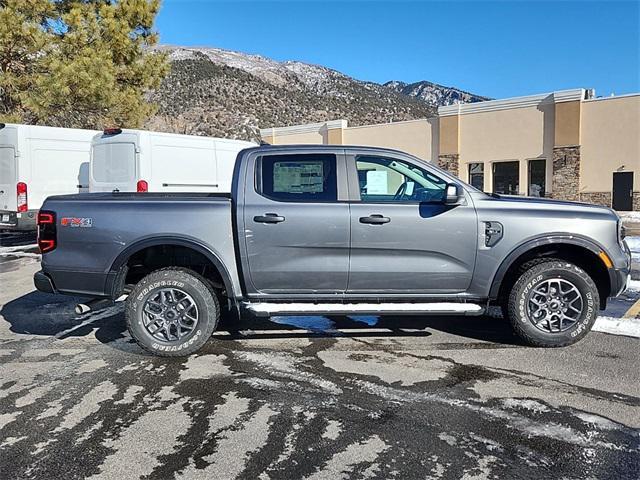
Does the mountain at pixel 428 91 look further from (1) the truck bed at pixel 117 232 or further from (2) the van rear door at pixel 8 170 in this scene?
(1) the truck bed at pixel 117 232

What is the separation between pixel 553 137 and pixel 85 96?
1935 centimetres

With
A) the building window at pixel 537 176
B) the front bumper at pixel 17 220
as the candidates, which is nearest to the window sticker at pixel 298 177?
the front bumper at pixel 17 220

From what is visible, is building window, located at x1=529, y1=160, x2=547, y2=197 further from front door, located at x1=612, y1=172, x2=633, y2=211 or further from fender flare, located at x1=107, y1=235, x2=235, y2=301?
fender flare, located at x1=107, y1=235, x2=235, y2=301

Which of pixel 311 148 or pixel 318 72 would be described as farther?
pixel 318 72

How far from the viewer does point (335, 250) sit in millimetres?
4727

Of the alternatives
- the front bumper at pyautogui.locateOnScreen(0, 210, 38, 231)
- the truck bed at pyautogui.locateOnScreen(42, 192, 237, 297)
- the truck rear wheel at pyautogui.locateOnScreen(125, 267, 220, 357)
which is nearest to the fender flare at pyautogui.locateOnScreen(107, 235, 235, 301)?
the truck bed at pyautogui.locateOnScreen(42, 192, 237, 297)

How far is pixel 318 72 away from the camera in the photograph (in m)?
86.6

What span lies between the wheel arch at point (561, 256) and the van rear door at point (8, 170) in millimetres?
10902

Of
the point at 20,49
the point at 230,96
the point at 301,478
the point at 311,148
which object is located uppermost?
the point at 230,96

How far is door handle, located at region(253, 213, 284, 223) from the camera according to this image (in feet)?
15.4

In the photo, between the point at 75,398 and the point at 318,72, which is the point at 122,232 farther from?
the point at 318,72

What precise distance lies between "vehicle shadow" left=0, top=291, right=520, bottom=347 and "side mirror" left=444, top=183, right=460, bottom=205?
1.49 m

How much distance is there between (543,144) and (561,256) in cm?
2117

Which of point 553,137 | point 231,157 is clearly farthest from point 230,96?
point 231,157
